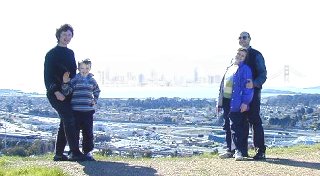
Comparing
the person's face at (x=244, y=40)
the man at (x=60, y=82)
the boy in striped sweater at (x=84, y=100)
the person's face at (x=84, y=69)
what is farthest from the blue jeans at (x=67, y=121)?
the person's face at (x=244, y=40)

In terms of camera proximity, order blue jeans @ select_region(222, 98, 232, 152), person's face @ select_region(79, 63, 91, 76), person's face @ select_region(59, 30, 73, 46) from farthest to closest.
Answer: blue jeans @ select_region(222, 98, 232, 152) < person's face @ select_region(79, 63, 91, 76) < person's face @ select_region(59, 30, 73, 46)

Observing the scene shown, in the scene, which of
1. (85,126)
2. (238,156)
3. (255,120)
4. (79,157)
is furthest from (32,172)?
(255,120)

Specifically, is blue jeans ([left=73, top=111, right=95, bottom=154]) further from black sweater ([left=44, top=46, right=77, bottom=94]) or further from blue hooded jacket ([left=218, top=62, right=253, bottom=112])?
blue hooded jacket ([left=218, top=62, right=253, bottom=112])

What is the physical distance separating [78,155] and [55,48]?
1.60 meters

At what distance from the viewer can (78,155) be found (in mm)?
8453

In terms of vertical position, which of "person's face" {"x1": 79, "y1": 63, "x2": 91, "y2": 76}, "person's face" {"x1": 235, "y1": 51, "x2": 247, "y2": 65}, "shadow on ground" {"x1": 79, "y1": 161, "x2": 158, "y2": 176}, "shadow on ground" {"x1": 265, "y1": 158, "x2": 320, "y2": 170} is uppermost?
"person's face" {"x1": 235, "y1": 51, "x2": 247, "y2": 65}

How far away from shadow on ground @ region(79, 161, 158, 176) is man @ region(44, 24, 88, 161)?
579mm

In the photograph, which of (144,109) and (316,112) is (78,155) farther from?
(144,109)

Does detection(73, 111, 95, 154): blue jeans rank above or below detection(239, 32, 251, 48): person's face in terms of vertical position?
below

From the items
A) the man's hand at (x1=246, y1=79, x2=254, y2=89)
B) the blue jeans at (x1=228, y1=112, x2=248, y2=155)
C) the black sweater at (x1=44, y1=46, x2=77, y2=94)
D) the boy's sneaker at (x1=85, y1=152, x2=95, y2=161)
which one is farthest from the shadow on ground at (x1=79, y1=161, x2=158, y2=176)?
the man's hand at (x1=246, y1=79, x2=254, y2=89)

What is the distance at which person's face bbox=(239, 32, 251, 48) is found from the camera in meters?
8.83

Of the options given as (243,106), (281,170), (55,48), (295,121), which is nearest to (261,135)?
(243,106)

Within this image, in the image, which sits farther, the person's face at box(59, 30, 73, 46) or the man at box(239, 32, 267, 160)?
the man at box(239, 32, 267, 160)

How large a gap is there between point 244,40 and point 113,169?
295 cm
